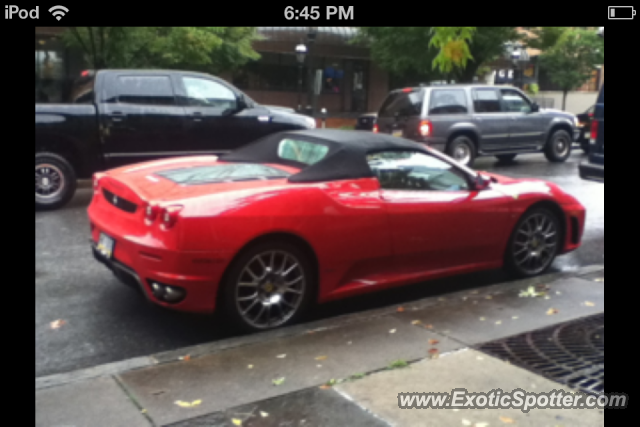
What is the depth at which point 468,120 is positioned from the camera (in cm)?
1490

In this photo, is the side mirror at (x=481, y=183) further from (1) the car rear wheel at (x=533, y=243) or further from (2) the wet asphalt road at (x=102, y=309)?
(2) the wet asphalt road at (x=102, y=309)

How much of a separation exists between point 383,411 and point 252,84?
29567 mm

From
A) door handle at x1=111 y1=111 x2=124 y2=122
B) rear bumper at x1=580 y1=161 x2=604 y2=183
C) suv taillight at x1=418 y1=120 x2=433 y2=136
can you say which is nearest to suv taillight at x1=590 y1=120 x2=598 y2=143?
rear bumper at x1=580 y1=161 x2=604 y2=183

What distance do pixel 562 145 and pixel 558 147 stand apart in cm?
17

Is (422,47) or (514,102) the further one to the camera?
(422,47)

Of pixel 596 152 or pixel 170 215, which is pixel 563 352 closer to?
pixel 170 215

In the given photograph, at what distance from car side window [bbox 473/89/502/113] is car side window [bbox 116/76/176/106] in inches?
291

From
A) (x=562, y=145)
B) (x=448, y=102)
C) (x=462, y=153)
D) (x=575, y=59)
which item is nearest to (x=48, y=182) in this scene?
(x=448, y=102)

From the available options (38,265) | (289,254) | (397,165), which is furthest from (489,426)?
(38,265)

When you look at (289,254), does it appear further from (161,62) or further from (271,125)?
(161,62)

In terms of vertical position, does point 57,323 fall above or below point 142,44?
below

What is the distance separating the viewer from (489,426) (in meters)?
3.41

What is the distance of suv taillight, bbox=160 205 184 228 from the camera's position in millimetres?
4547
